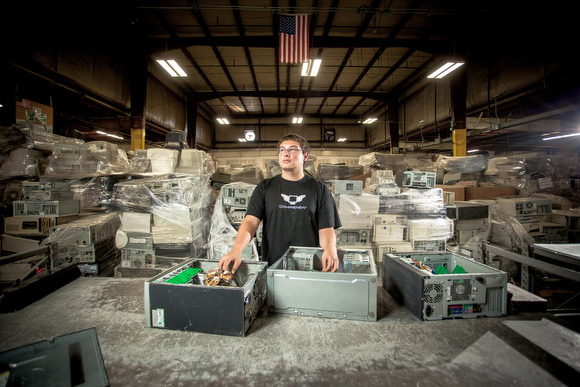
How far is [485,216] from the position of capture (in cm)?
431

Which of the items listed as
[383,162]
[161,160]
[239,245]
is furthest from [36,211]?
[383,162]

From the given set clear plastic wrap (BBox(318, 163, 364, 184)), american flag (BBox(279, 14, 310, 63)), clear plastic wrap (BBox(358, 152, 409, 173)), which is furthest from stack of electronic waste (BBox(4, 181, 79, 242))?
clear plastic wrap (BBox(358, 152, 409, 173))

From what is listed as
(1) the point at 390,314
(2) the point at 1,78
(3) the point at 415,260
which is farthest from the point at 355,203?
(2) the point at 1,78

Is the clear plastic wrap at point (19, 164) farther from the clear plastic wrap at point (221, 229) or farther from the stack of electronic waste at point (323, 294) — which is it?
the stack of electronic waste at point (323, 294)

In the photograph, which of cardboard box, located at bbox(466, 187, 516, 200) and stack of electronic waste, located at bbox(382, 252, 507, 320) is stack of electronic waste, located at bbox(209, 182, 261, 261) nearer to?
stack of electronic waste, located at bbox(382, 252, 507, 320)

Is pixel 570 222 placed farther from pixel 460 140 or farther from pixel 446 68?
pixel 446 68

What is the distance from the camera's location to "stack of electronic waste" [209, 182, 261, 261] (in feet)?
12.1

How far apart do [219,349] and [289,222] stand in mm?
883

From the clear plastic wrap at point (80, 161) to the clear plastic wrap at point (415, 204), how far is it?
4.76 metres

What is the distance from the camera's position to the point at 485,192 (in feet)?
17.1

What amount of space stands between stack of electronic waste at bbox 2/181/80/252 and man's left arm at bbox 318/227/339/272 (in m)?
4.23

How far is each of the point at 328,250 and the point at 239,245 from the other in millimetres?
534

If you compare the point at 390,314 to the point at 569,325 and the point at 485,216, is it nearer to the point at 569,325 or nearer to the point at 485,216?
the point at 569,325

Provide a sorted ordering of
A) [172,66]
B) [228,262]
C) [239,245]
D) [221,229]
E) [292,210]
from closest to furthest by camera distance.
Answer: [228,262] → [239,245] → [292,210] → [221,229] → [172,66]
